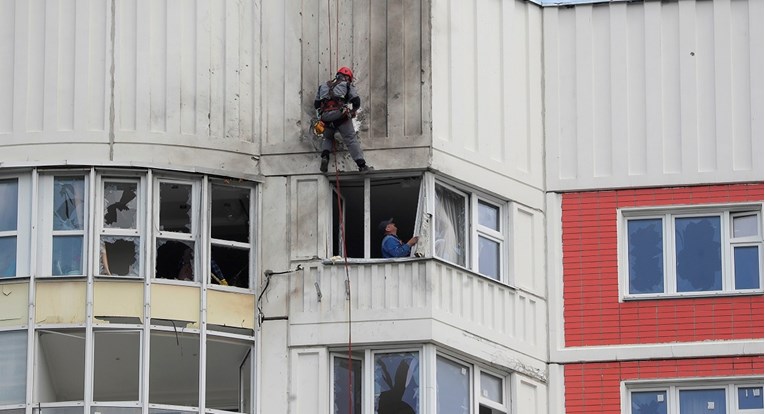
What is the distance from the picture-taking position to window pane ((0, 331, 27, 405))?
3828 centimetres

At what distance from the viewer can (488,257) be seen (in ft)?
134

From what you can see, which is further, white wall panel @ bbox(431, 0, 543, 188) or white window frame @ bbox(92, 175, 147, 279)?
white wall panel @ bbox(431, 0, 543, 188)

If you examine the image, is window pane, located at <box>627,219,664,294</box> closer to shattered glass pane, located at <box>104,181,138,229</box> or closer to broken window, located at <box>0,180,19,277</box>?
shattered glass pane, located at <box>104,181,138,229</box>

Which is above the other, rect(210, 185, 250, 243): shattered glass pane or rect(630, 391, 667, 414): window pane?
rect(210, 185, 250, 243): shattered glass pane

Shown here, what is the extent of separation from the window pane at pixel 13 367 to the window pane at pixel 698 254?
1071 cm

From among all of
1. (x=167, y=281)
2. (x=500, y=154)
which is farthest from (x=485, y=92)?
(x=167, y=281)

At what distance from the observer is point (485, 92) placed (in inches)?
1625

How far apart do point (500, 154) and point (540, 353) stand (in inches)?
131

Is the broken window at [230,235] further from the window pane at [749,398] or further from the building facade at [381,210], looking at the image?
the window pane at [749,398]

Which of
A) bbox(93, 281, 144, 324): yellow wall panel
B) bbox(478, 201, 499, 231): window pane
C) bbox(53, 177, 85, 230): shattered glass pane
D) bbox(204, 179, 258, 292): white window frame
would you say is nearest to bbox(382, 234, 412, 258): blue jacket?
bbox(478, 201, 499, 231): window pane

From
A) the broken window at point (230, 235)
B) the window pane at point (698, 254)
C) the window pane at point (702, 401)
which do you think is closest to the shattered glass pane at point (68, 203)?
the broken window at point (230, 235)

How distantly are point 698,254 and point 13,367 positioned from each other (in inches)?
445

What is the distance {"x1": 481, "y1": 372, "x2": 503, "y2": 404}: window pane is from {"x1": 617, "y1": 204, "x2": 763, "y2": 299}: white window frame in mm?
2657

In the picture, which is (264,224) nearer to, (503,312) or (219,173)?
(219,173)
